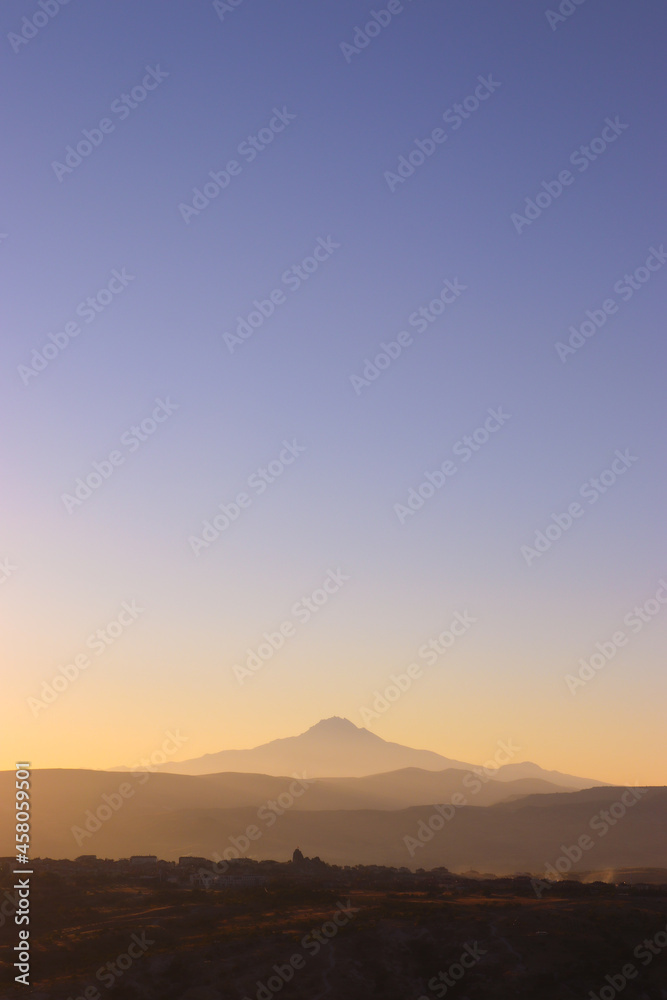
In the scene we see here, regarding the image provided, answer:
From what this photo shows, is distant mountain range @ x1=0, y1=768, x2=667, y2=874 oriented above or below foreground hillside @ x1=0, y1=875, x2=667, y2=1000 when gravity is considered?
above

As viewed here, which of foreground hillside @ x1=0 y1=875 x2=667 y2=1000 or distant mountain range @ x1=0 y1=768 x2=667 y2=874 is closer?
foreground hillside @ x1=0 y1=875 x2=667 y2=1000

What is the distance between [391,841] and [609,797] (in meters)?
57.6

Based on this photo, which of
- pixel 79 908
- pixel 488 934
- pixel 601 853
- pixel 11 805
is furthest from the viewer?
pixel 11 805

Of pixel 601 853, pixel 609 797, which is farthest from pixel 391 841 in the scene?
pixel 609 797

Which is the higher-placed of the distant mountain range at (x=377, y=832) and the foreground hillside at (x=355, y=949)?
the distant mountain range at (x=377, y=832)

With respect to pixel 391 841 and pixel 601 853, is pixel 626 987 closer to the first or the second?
pixel 601 853

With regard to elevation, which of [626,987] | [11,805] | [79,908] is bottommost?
[626,987]

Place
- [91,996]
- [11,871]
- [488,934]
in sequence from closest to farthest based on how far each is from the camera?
1. [91,996]
2. [488,934]
3. [11,871]

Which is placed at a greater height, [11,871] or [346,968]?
[11,871]

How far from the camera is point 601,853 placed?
13400 centimetres

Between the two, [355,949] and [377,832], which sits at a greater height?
[377,832]

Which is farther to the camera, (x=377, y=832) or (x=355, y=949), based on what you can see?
(x=377, y=832)

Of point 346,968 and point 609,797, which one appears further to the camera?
point 609,797

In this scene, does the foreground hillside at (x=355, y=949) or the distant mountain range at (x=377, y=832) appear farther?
the distant mountain range at (x=377, y=832)
